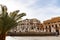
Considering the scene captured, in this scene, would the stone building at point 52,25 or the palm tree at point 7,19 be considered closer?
the palm tree at point 7,19

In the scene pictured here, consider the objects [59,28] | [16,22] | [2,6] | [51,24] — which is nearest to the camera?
[2,6]

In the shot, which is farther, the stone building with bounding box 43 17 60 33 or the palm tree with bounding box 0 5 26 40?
the stone building with bounding box 43 17 60 33

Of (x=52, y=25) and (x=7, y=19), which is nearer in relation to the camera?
(x=7, y=19)

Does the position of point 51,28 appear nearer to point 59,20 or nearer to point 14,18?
point 59,20

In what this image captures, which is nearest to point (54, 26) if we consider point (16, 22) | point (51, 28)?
point (51, 28)

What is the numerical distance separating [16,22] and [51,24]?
Result: 174ft

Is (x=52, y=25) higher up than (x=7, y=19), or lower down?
higher up

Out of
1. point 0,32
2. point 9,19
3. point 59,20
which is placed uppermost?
point 59,20

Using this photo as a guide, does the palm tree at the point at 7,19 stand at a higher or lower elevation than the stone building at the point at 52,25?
lower

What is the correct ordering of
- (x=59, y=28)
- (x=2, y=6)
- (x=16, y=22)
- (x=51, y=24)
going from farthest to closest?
(x=51, y=24) < (x=59, y=28) < (x=16, y=22) < (x=2, y=6)

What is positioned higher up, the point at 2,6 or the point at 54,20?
the point at 54,20

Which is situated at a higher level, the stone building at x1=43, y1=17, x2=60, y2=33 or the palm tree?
the stone building at x1=43, y1=17, x2=60, y2=33

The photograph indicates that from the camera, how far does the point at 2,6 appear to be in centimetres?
1491

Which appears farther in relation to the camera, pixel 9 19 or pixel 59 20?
pixel 59 20
